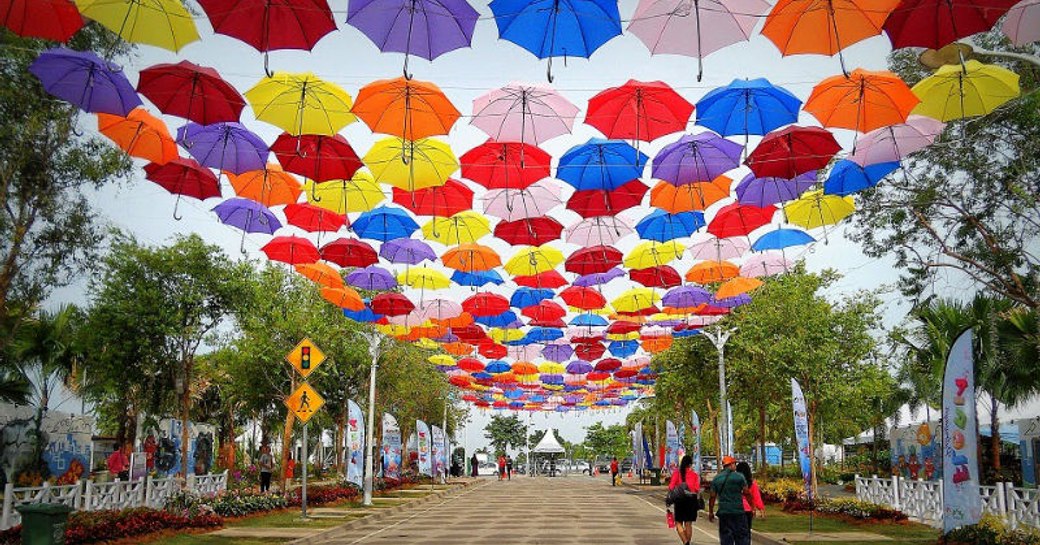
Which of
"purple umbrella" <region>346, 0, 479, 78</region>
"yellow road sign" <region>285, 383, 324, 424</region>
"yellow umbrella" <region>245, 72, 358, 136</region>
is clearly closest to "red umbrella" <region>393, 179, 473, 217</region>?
"yellow umbrella" <region>245, 72, 358, 136</region>

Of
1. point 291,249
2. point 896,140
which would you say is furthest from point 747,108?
point 291,249

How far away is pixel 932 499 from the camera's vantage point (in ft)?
68.9

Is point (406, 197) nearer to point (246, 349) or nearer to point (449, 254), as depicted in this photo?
point (449, 254)

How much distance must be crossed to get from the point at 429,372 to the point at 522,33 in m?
36.0

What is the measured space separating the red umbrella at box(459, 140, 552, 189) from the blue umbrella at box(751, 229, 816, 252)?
6516 millimetres

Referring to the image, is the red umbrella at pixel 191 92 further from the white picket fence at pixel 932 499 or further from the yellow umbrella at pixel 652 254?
the white picket fence at pixel 932 499

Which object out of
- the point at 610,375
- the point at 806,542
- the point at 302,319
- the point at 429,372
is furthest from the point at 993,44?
the point at 429,372

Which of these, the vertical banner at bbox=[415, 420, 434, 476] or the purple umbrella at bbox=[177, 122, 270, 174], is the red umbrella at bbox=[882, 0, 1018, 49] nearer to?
the purple umbrella at bbox=[177, 122, 270, 174]

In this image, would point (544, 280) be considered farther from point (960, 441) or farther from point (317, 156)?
point (960, 441)

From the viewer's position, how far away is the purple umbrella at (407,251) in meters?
20.6

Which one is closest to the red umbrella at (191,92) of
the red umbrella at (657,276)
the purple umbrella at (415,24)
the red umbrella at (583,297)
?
the purple umbrella at (415,24)

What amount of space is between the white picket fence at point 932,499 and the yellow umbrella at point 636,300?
842 cm

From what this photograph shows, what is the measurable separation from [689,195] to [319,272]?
940 centimetres

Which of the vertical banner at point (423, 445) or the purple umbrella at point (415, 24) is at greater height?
the purple umbrella at point (415, 24)
